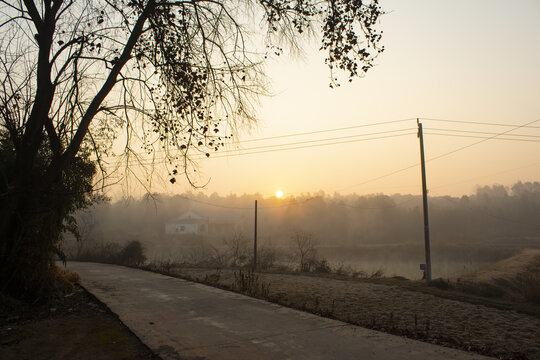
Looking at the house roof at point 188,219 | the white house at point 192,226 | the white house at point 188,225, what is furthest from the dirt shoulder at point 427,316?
the house roof at point 188,219

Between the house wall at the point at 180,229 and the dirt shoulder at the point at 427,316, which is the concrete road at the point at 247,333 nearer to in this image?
the dirt shoulder at the point at 427,316

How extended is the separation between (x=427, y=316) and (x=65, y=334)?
618 centimetres

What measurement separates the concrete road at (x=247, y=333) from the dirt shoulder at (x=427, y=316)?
1.92ft

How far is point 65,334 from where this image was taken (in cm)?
499

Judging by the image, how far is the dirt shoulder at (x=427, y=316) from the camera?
16.4ft

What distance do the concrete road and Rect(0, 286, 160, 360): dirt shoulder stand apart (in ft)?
0.64

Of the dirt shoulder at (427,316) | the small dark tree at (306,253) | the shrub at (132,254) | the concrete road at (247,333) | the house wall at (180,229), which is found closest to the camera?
the concrete road at (247,333)

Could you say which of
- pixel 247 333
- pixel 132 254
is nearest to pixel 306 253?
pixel 132 254

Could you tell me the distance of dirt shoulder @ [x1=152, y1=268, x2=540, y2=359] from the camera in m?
5.01

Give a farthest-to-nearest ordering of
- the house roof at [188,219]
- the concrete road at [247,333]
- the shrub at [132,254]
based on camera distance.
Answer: the house roof at [188,219], the shrub at [132,254], the concrete road at [247,333]

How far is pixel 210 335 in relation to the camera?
4.79 m

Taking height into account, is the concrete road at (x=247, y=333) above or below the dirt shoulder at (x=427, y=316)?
above

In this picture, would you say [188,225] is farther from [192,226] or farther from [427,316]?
[427,316]

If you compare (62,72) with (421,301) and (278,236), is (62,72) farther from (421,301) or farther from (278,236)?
(278,236)
